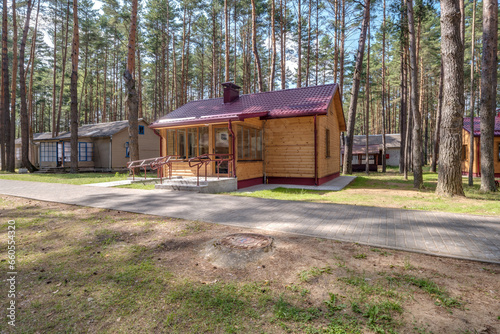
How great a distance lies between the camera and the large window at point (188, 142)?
1160 cm

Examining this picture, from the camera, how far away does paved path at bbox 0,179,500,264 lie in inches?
138

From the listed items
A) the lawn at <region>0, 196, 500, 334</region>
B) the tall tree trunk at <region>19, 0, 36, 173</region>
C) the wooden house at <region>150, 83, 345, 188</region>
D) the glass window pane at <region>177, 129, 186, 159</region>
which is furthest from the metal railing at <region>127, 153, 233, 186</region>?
the tall tree trunk at <region>19, 0, 36, 173</region>

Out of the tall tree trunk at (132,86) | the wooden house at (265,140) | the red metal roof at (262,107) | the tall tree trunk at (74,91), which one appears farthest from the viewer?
the tall tree trunk at (74,91)

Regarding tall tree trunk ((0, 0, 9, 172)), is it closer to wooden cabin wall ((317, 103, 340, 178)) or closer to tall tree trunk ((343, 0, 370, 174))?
wooden cabin wall ((317, 103, 340, 178))

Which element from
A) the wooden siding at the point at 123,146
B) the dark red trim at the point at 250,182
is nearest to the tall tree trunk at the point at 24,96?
the wooden siding at the point at 123,146

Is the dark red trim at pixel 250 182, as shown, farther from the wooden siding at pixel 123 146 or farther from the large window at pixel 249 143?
the wooden siding at pixel 123 146

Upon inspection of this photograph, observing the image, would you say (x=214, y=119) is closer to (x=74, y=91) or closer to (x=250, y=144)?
(x=250, y=144)

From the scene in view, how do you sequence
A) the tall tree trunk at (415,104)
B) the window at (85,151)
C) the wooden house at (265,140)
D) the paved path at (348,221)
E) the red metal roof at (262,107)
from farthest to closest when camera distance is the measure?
the window at (85,151)
the wooden house at (265,140)
the red metal roof at (262,107)
the tall tree trunk at (415,104)
the paved path at (348,221)

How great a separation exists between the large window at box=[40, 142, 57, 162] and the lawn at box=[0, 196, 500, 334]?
23.9 meters

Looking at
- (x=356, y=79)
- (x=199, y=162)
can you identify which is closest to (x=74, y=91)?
(x=199, y=162)

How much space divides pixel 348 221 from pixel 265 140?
26.0ft

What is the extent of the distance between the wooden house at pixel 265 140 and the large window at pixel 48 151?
16569mm

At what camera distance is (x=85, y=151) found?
22.0 meters

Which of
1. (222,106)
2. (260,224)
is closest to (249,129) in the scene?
(222,106)
